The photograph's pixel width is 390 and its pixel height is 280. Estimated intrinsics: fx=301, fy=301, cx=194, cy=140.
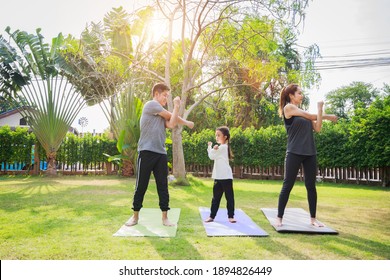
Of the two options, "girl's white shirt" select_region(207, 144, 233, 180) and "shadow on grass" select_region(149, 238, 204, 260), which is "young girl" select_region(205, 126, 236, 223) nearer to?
"girl's white shirt" select_region(207, 144, 233, 180)

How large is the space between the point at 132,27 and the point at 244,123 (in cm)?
1140

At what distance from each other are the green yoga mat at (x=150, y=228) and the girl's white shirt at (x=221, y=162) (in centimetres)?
73

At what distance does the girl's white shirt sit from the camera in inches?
138

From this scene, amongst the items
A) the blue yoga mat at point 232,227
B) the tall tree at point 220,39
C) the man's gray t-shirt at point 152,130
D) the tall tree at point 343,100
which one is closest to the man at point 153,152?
the man's gray t-shirt at point 152,130

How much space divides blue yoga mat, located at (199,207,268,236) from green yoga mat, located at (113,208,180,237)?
0.36 metres

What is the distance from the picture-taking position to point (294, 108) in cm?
323

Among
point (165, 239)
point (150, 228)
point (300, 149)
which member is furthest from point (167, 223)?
point (300, 149)

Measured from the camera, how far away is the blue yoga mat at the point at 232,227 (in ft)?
9.66

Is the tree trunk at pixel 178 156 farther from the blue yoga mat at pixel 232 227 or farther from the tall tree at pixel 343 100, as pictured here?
the tall tree at pixel 343 100

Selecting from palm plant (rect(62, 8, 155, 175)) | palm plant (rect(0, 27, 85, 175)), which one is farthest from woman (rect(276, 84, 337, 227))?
palm plant (rect(0, 27, 85, 175))

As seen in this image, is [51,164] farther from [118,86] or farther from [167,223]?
[167,223]

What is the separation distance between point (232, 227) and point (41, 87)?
8.49 m

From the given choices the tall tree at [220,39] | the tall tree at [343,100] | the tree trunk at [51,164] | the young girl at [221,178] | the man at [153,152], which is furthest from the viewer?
the tall tree at [343,100]

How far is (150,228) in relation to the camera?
10.2 feet
